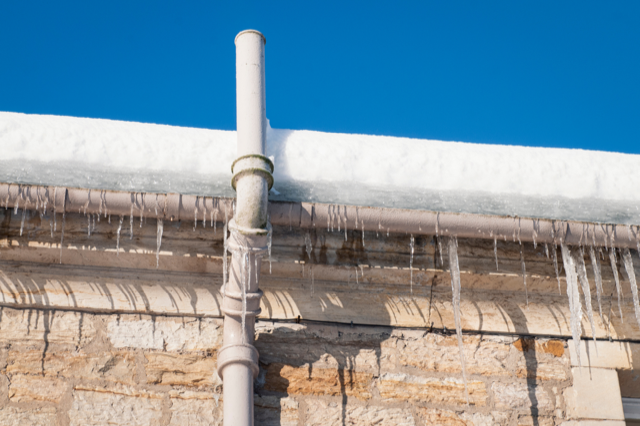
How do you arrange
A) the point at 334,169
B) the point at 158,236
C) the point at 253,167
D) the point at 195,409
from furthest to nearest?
the point at 334,169 < the point at 158,236 < the point at 195,409 < the point at 253,167

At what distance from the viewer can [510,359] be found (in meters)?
2.67

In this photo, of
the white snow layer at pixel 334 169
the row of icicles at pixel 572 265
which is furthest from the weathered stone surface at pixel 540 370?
the white snow layer at pixel 334 169

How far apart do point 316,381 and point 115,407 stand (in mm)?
822

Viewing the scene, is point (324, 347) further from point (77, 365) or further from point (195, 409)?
point (77, 365)

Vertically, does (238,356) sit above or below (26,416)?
above

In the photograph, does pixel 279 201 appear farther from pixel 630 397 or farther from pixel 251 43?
pixel 630 397

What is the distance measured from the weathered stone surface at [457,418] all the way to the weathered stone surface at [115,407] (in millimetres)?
1106

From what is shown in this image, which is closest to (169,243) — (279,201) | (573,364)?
(279,201)

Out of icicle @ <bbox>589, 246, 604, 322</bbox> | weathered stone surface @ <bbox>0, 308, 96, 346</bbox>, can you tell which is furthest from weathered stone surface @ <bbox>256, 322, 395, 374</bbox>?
icicle @ <bbox>589, 246, 604, 322</bbox>

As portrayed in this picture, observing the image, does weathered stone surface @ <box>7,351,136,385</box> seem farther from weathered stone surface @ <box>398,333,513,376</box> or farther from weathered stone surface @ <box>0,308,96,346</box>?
weathered stone surface @ <box>398,333,513,376</box>

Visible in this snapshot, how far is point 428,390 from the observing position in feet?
8.49

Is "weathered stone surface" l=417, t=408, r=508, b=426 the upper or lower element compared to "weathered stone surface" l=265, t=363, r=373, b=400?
lower

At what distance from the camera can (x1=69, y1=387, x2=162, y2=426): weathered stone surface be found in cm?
241

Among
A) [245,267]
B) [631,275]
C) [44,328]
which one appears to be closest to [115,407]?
[44,328]
